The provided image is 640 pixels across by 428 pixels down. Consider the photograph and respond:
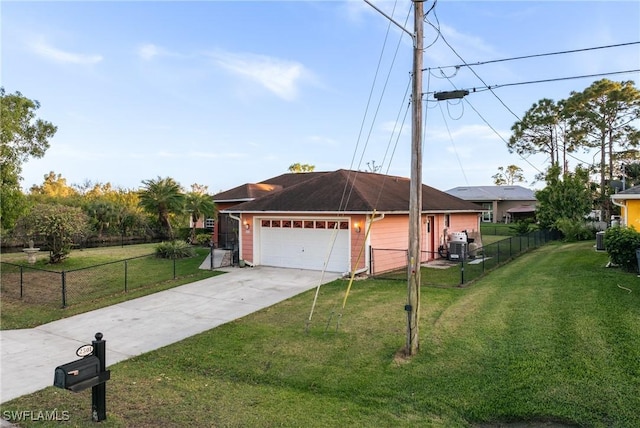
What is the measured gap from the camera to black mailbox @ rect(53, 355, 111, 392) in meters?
3.99

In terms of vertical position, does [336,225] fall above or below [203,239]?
above

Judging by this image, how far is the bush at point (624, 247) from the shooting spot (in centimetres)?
1036

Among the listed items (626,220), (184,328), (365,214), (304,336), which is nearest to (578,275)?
(626,220)

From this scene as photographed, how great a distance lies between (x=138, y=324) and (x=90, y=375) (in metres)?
4.67

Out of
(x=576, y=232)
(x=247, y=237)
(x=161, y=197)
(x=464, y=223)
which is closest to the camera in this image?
(x=247, y=237)

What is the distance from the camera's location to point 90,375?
13.9 feet

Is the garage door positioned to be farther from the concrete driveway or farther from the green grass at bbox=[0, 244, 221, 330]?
the green grass at bbox=[0, 244, 221, 330]

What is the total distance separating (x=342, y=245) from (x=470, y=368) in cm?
873

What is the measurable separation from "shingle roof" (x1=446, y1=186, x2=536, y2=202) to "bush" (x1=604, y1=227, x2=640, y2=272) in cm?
3882

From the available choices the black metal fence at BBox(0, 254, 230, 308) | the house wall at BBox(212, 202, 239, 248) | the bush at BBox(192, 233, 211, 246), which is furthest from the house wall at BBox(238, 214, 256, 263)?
the bush at BBox(192, 233, 211, 246)

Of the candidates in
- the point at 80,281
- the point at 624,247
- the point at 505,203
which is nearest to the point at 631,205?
the point at 624,247

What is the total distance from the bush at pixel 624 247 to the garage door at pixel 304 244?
25.8ft

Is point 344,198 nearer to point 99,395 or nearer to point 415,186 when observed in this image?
point 415,186

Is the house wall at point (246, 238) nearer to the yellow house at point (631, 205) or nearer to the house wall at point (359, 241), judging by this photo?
the house wall at point (359, 241)
